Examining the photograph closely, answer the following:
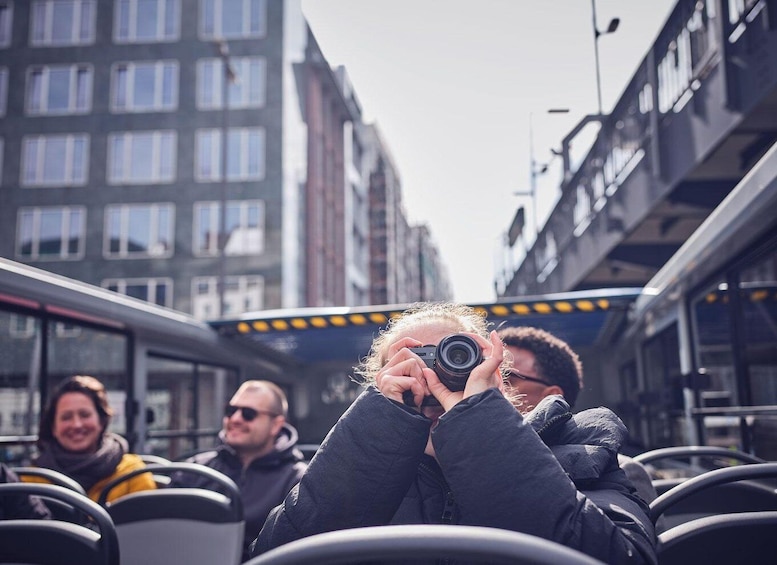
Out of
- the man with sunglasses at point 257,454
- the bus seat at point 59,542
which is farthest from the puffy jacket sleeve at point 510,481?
the man with sunglasses at point 257,454

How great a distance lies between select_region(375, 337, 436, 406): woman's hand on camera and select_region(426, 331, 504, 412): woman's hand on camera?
0.03m

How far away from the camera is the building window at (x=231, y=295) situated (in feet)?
114

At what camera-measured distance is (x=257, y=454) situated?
4.76m

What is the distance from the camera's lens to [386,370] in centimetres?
184

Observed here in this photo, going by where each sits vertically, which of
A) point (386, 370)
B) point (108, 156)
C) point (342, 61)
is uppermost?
point (108, 156)

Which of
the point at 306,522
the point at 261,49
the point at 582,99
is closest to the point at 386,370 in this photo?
the point at 306,522

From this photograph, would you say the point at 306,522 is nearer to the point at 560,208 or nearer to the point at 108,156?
the point at 560,208

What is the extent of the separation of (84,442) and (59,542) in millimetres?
2390

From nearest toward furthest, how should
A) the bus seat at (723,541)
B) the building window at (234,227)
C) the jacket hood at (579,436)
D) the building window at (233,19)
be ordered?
1. the jacket hood at (579,436)
2. the bus seat at (723,541)
3. the building window at (234,227)
4. the building window at (233,19)

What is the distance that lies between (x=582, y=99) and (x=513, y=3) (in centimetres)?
78

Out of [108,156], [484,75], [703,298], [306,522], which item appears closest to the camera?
[306,522]

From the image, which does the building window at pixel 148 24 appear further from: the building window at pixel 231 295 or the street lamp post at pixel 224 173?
the street lamp post at pixel 224 173

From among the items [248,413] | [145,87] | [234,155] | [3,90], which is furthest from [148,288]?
[248,413]

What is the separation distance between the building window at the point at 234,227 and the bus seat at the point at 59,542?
33137 mm
